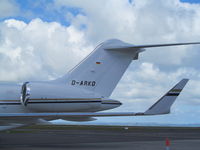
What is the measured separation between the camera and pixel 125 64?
18578 millimetres

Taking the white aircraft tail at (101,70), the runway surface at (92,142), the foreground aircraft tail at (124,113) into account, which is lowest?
the runway surface at (92,142)

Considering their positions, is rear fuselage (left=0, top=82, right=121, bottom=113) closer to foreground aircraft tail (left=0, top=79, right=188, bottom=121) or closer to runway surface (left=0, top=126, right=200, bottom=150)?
runway surface (left=0, top=126, right=200, bottom=150)

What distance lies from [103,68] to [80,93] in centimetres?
178

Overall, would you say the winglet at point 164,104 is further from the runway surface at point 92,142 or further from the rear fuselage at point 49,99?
the rear fuselage at point 49,99

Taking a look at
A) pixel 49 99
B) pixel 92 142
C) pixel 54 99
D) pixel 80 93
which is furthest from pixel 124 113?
pixel 92 142

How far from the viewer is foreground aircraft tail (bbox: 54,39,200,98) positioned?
18141mm

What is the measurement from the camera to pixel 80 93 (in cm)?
1747

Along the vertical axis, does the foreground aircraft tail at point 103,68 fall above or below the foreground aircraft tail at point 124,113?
above

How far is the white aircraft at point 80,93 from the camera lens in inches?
605

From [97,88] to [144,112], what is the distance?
3.66m

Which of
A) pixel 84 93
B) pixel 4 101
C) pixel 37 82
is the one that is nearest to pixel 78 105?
pixel 84 93

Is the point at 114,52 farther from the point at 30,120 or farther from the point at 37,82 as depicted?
the point at 30,120

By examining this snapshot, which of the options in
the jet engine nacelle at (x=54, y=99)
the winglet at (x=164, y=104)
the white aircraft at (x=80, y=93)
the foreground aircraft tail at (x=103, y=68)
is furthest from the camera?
the foreground aircraft tail at (x=103, y=68)

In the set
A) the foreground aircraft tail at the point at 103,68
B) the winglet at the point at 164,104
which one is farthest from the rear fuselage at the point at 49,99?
the winglet at the point at 164,104
